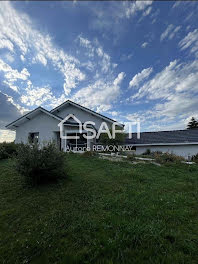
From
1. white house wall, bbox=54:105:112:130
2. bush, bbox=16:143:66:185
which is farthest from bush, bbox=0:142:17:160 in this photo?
white house wall, bbox=54:105:112:130

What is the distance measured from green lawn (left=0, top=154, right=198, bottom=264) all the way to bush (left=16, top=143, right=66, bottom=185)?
45 centimetres

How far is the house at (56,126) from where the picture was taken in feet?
48.3

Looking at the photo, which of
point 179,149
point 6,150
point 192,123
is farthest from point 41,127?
point 192,123

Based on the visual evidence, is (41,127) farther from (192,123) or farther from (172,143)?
(192,123)

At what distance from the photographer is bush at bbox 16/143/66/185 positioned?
16.8 feet

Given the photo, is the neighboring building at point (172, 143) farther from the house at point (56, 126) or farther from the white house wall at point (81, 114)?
the white house wall at point (81, 114)

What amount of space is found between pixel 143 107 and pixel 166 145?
691 cm

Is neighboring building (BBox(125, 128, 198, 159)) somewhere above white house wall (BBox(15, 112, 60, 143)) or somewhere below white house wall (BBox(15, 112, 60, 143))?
below

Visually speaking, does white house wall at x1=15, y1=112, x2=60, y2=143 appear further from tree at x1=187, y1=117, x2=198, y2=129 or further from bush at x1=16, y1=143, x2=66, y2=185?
tree at x1=187, y1=117, x2=198, y2=129

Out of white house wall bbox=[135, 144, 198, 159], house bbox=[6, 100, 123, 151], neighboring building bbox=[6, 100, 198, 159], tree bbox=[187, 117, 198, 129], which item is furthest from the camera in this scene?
tree bbox=[187, 117, 198, 129]

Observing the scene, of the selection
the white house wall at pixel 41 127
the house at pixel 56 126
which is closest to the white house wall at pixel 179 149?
the house at pixel 56 126

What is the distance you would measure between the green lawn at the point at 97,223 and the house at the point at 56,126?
31.1 feet

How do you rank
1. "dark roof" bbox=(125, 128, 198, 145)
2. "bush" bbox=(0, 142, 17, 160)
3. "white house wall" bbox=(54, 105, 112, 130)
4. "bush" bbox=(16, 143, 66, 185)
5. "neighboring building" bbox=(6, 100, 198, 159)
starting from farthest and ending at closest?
1. "dark roof" bbox=(125, 128, 198, 145)
2. "white house wall" bbox=(54, 105, 112, 130)
3. "neighboring building" bbox=(6, 100, 198, 159)
4. "bush" bbox=(0, 142, 17, 160)
5. "bush" bbox=(16, 143, 66, 185)

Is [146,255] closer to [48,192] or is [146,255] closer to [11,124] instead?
[48,192]
